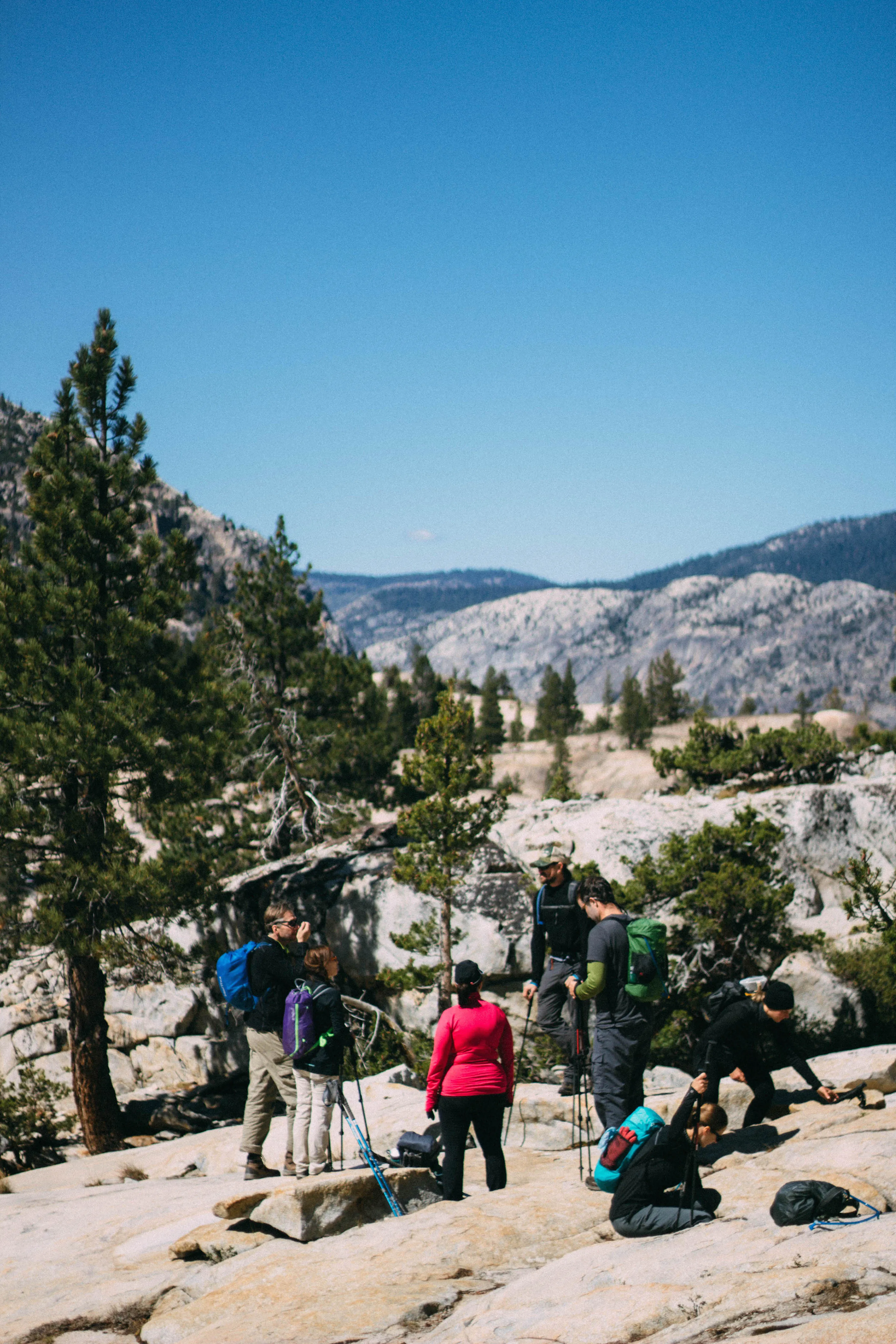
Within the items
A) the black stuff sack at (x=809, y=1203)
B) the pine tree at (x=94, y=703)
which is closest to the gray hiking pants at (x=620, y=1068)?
the black stuff sack at (x=809, y=1203)

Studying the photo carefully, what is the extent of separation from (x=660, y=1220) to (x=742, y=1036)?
2.24 m

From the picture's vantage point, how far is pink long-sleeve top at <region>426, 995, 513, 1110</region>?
7684 millimetres

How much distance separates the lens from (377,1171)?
26.9 ft

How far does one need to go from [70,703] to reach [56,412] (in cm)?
524

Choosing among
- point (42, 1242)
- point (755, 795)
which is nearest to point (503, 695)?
point (755, 795)

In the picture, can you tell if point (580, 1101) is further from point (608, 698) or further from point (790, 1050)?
point (608, 698)

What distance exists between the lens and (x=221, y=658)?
20547 millimetres

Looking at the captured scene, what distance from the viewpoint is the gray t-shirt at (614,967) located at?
806cm

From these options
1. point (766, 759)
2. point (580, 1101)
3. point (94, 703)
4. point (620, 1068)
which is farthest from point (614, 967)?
point (766, 759)

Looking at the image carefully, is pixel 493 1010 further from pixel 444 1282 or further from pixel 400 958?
pixel 400 958

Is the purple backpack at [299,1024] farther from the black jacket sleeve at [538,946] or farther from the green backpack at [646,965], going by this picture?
the green backpack at [646,965]

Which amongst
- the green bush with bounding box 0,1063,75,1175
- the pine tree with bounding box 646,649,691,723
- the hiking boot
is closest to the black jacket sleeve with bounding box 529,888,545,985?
the hiking boot

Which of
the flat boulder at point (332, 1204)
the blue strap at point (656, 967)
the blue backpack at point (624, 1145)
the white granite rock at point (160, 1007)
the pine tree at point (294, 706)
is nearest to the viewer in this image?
the blue backpack at point (624, 1145)

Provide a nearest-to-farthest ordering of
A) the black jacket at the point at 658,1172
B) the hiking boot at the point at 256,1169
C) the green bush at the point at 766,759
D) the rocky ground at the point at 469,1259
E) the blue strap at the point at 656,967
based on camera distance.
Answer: the rocky ground at the point at 469,1259 < the black jacket at the point at 658,1172 < the blue strap at the point at 656,967 < the hiking boot at the point at 256,1169 < the green bush at the point at 766,759
